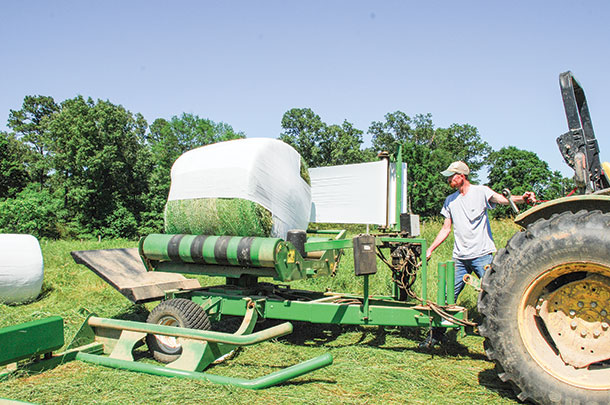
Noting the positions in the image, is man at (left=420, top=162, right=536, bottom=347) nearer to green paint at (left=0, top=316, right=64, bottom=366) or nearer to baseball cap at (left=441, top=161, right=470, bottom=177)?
baseball cap at (left=441, top=161, right=470, bottom=177)

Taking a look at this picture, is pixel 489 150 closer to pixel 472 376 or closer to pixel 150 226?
pixel 150 226

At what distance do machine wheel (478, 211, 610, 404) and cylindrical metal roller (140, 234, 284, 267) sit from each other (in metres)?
2.15

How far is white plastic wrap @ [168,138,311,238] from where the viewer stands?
502 centimetres

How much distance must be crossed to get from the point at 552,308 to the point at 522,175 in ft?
179

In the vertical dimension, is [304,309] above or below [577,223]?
below

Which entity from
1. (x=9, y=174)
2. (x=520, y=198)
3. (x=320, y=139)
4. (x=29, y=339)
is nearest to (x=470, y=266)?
(x=520, y=198)

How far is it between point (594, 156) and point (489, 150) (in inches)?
2517

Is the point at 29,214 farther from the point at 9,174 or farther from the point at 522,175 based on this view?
the point at 522,175

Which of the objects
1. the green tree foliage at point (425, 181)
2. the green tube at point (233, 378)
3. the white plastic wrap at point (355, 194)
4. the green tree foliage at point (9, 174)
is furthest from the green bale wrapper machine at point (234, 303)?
the green tree foliage at point (9, 174)

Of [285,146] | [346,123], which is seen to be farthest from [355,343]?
[346,123]

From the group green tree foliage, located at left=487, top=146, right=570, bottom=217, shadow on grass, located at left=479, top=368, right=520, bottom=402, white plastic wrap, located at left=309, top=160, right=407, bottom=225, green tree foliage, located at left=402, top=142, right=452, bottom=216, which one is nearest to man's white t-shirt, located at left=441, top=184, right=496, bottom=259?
white plastic wrap, located at left=309, top=160, right=407, bottom=225

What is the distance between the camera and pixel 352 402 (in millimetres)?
3555

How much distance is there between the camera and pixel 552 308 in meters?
3.57

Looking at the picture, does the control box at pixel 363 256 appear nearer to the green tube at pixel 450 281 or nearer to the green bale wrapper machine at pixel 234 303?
the green bale wrapper machine at pixel 234 303
